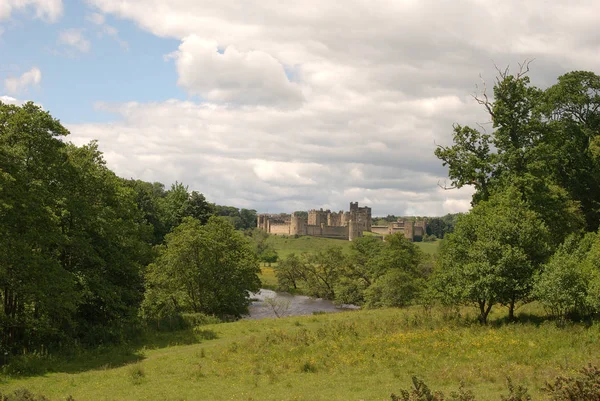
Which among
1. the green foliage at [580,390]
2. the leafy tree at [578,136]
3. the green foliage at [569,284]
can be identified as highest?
the leafy tree at [578,136]

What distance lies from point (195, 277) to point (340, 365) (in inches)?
847

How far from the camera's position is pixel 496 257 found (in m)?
27.8

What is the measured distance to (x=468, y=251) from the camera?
28.9m

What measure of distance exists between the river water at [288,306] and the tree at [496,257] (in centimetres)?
2334

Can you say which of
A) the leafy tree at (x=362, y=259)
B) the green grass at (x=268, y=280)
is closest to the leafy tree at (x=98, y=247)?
the leafy tree at (x=362, y=259)

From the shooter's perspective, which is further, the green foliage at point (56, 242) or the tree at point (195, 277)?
the tree at point (195, 277)

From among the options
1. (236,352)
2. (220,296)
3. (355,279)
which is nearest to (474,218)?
(236,352)

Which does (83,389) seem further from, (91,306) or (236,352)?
(91,306)

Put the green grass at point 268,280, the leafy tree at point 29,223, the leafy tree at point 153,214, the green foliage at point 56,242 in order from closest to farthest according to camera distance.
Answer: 1. the leafy tree at point 29,223
2. the green foliage at point 56,242
3. the leafy tree at point 153,214
4. the green grass at point 268,280

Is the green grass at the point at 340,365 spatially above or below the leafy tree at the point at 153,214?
below

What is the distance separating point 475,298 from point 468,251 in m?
2.68

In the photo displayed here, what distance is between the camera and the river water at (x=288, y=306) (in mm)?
53219

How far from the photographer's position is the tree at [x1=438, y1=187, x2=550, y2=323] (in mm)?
27094

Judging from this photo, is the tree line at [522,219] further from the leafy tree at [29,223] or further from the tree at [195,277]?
the leafy tree at [29,223]
